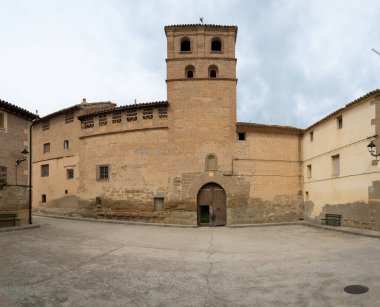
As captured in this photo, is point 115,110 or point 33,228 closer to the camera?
point 33,228

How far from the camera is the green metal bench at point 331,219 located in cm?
1647

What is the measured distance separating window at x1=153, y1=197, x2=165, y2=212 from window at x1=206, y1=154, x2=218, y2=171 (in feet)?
11.7

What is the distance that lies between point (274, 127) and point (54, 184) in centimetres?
1680

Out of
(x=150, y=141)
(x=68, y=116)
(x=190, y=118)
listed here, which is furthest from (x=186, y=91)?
(x=68, y=116)

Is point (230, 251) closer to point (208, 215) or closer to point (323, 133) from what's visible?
point (208, 215)

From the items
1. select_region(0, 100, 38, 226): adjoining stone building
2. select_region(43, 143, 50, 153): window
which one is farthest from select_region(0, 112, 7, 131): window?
select_region(43, 143, 50, 153): window

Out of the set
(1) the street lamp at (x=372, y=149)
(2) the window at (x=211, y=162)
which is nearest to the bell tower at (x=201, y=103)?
(2) the window at (x=211, y=162)

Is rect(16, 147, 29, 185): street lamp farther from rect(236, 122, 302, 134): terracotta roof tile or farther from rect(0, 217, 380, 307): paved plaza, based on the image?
rect(236, 122, 302, 134): terracotta roof tile

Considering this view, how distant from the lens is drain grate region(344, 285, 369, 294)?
19.9 ft

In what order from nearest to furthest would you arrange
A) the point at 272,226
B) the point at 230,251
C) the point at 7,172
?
the point at 230,251, the point at 7,172, the point at 272,226

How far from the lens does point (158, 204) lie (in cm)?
1919

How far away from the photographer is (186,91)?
19484 millimetres

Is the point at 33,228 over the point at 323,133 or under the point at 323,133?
under

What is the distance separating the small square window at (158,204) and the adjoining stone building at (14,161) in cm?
704
